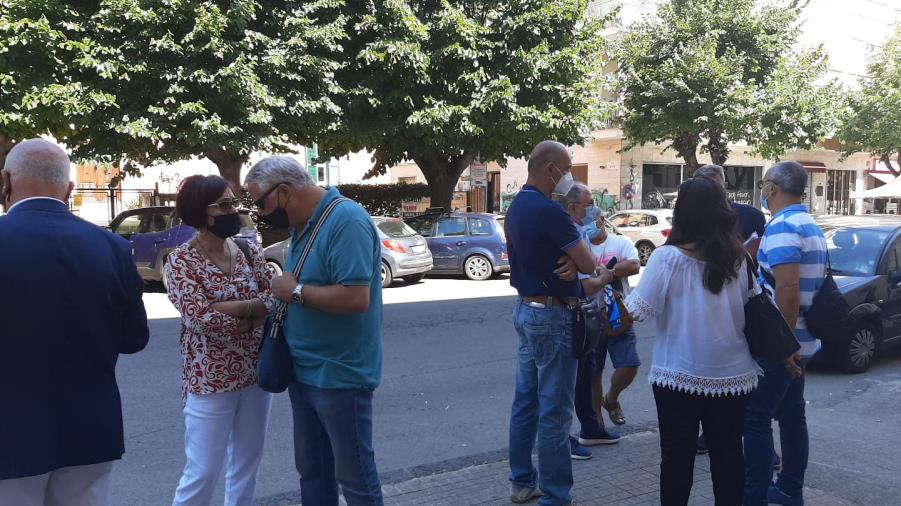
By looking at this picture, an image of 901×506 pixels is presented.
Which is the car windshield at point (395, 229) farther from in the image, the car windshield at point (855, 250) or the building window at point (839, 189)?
the building window at point (839, 189)

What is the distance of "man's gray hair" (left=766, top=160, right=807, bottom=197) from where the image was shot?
3.80 meters

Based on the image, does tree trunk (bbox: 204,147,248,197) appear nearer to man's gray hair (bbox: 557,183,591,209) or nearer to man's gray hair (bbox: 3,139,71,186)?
man's gray hair (bbox: 557,183,591,209)

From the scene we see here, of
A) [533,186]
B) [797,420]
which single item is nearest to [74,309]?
[533,186]

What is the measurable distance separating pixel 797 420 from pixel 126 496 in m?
3.96

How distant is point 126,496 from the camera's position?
425cm

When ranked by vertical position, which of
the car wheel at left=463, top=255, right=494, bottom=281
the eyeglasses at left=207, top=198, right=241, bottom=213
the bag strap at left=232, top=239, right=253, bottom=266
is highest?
the eyeglasses at left=207, top=198, right=241, bottom=213

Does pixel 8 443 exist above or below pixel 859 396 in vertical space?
above

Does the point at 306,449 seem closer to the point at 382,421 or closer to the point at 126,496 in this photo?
the point at 126,496

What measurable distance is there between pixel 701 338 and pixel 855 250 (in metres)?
5.63

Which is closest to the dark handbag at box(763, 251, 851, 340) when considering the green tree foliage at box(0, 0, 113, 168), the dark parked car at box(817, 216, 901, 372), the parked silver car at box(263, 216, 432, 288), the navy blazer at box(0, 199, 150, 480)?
the navy blazer at box(0, 199, 150, 480)

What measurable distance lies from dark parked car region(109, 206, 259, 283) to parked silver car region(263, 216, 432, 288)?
1815mm

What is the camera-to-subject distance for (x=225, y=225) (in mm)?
3023

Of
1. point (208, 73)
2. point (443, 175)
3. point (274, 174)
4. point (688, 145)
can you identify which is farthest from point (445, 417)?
point (688, 145)

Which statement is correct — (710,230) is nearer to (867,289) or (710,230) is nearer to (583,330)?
(583,330)
